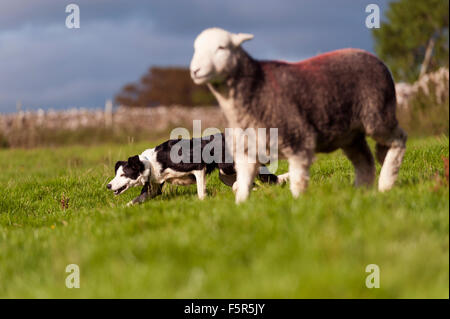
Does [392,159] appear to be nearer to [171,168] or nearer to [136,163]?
[171,168]

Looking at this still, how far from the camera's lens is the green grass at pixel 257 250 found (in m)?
3.33

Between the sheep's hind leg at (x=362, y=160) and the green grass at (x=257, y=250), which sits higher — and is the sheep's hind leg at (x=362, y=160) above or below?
above

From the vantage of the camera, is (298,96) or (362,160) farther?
(362,160)

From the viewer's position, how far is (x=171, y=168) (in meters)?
7.80

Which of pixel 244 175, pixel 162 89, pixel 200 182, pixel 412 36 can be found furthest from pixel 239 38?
pixel 162 89

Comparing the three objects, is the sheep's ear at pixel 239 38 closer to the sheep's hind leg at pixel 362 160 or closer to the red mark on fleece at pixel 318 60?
the red mark on fleece at pixel 318 60

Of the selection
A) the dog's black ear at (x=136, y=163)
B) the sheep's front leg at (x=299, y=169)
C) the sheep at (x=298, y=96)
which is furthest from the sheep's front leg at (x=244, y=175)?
the dog's black ear at (x=136, y=163)

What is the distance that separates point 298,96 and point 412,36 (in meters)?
36.3

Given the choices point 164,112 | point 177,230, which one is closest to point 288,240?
point 177,230

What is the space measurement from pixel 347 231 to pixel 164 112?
32.6 m

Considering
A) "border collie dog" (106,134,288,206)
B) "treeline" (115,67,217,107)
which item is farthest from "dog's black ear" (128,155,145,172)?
"treeline" (115,67,217,107)

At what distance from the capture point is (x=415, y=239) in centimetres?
380

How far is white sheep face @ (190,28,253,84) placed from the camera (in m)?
4.45

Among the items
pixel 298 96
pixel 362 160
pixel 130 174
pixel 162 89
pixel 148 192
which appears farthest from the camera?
pixel 162 89
